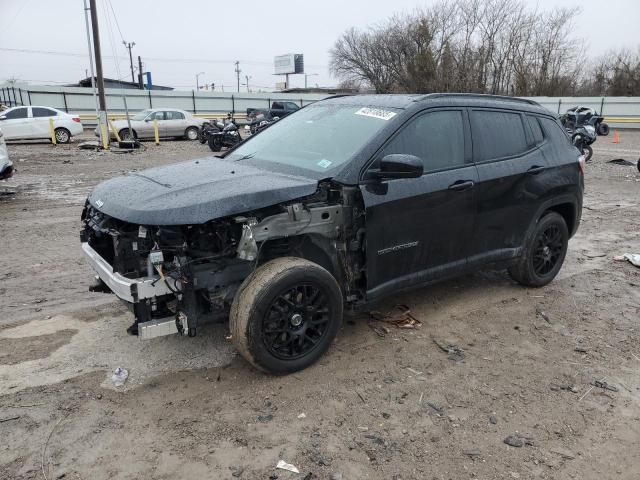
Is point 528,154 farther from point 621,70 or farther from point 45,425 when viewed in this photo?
point 621,70

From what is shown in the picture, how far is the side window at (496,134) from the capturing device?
4.31m

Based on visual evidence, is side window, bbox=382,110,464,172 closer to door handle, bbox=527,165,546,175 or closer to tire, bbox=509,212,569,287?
door handle, bbox=527,165,546,175

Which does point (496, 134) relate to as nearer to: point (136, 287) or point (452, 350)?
point (452, 350)

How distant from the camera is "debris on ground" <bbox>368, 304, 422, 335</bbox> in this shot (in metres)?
4.28

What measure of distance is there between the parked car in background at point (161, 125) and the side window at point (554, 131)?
19.2 metres

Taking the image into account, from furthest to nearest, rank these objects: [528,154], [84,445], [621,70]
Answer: [621,70], [528,154], [84,445]

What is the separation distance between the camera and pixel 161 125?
22.5 m

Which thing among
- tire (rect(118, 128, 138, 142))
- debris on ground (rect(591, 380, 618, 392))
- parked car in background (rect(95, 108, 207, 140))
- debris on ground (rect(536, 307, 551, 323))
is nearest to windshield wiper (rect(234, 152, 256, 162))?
debris on ground (rect(536, 307, 551, 323))

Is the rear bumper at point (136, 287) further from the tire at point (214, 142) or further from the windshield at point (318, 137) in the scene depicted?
the tire at point (214, 142)

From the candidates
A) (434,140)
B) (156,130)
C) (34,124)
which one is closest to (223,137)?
(156,130)

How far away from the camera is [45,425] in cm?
294

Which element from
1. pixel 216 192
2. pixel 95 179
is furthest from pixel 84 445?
pixel 95 179

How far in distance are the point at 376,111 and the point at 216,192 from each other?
60.4 inches

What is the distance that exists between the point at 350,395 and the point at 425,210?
4.83 feet
